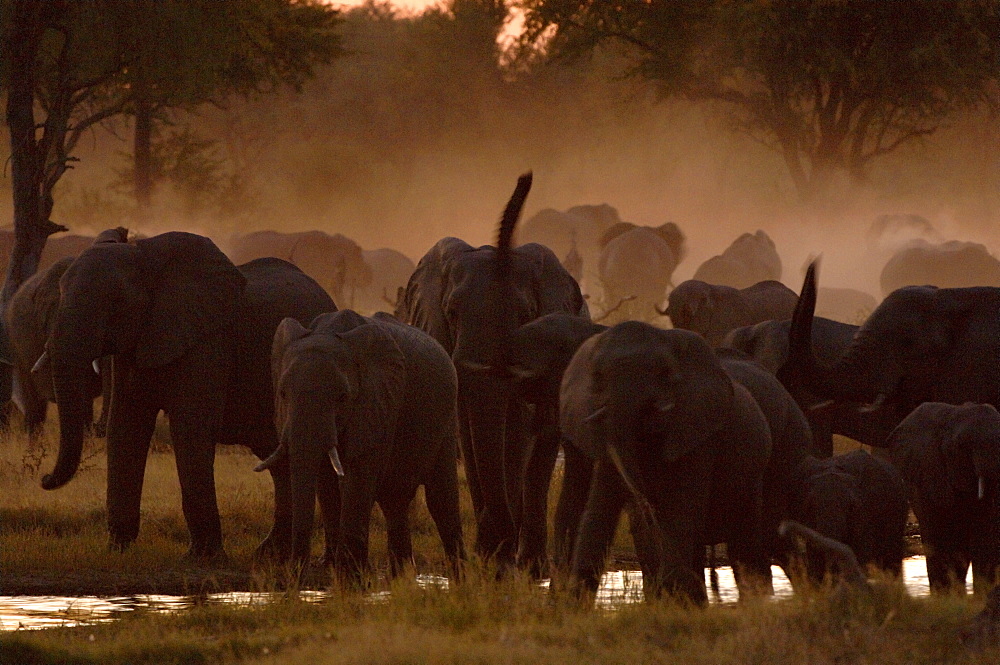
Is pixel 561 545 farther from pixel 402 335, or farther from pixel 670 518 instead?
pixel 402 335

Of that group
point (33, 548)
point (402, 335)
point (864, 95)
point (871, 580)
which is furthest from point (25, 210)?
point (864, 95)

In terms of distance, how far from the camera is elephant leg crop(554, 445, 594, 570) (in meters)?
9.33

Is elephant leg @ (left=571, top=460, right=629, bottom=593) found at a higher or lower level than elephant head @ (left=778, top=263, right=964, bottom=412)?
lower

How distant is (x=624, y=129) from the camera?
73562 mm

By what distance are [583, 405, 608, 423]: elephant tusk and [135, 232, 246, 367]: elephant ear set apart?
3.89m

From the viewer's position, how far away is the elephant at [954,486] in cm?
994

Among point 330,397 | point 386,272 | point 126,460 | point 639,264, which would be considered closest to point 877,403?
point 330,397

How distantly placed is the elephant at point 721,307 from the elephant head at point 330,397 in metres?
9.96

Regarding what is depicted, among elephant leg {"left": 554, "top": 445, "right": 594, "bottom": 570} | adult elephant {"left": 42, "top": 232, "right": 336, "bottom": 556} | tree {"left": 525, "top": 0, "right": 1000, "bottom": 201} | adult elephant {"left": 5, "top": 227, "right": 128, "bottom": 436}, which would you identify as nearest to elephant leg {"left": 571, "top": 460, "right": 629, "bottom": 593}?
elephant leg {"left": 554, "top": 445, "right": 594, "bottom": 570}

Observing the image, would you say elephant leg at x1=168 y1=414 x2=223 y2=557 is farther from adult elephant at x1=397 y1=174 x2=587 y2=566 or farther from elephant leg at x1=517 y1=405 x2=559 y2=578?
elephant leg at x1=517 y1=405 x2=559 y2=578

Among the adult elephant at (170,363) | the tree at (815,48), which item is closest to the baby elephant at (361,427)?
the adult elephant at (170,363)

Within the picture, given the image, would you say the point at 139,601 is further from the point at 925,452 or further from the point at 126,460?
the point at 925,452

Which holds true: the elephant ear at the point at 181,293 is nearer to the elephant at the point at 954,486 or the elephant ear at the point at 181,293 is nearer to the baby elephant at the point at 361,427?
the baby elephant at the point at 361,427

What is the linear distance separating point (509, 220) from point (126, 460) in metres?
3.01
